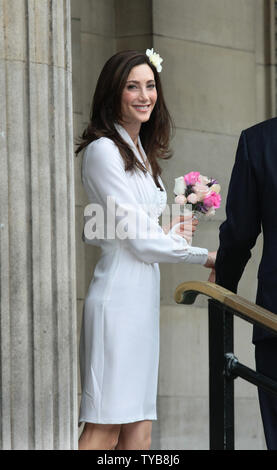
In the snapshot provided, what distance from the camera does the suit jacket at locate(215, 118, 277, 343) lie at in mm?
5273

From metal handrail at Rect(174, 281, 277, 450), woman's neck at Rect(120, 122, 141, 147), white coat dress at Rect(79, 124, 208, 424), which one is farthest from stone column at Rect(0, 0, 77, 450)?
metal handrail at Rect(174, 281, 277, 450)

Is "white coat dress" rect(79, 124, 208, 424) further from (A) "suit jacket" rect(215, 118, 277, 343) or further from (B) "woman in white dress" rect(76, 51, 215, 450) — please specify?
(A) "suit jacket" rect(215, 118, 277, 343)

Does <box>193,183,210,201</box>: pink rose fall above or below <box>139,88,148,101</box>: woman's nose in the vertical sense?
below

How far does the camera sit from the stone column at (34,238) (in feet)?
17.4

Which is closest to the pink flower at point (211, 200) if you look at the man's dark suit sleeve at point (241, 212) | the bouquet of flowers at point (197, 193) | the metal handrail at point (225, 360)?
the bouquet of flowers at point (197, 193)

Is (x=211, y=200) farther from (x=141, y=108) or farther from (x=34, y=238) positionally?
(x=34, y=238)

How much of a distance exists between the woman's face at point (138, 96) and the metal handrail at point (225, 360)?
4.59 ft

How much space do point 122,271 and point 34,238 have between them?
2.13ft

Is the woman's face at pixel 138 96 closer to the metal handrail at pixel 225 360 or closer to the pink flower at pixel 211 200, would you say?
the pink flower at pixel 211 200

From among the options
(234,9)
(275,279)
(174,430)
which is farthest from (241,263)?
(234,9)

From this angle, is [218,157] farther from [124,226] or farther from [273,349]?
[273,349]

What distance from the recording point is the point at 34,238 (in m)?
5.34

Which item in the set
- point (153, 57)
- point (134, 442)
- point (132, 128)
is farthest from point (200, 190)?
point (134, 442)

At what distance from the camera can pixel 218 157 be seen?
8.59 m
